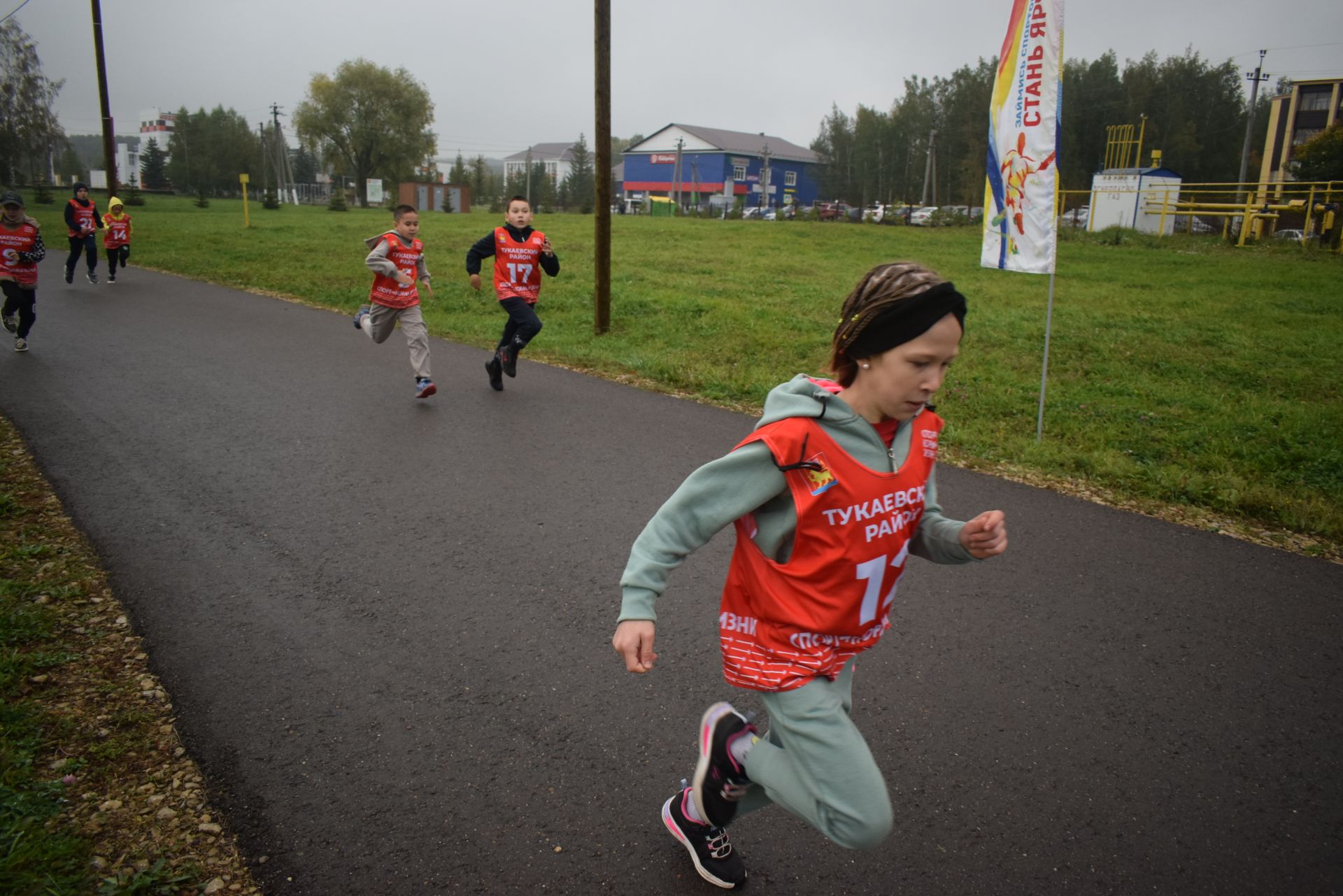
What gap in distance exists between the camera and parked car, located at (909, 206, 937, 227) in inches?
1931

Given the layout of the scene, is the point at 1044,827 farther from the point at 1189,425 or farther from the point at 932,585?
the point at 1189,425

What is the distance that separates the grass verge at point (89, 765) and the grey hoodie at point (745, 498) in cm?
147

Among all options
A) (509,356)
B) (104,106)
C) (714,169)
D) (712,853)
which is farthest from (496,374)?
(714,169)

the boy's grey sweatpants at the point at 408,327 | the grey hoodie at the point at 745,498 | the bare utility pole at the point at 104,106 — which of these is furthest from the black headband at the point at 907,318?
the bare utility pole at the point at 104,106

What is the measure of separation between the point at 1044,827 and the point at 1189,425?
6621 mm

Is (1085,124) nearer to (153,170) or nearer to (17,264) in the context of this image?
(17,264)

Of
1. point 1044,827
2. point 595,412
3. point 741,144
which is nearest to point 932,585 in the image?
point 1044,827

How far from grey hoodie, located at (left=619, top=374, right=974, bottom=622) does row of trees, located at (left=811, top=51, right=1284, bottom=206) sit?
71.8m

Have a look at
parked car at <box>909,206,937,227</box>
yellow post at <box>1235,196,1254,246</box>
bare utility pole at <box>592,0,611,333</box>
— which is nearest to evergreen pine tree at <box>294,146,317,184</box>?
parked car at <box>909,206,937,227</box>

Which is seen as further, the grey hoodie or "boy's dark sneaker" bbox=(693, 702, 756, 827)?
"boy's dark sneaker" bbox=(693, 702, 756, 827)

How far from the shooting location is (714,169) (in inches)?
4043

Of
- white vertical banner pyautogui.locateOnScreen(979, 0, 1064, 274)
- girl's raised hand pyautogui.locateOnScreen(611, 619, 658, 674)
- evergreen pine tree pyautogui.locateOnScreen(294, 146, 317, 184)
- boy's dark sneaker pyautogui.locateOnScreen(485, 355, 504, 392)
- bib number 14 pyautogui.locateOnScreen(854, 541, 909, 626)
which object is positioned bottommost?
boy's dark sneaker pyautogui.locateOnScreen(485, 355, 504, 392)

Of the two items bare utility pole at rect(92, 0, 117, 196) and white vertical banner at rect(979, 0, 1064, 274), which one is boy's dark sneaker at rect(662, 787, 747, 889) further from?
bare utility pole at rect(92, 0, 117, 196)

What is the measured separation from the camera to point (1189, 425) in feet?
27.1
